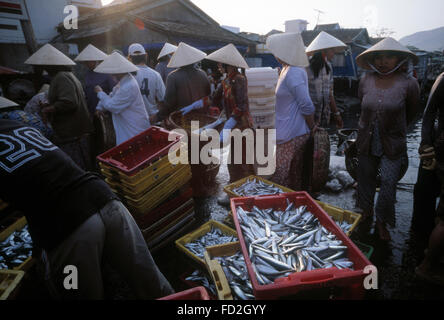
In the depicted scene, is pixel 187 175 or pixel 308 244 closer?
pixel 308 244

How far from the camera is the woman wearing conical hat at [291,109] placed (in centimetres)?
369

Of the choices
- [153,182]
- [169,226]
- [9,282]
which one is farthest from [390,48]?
[9,282]

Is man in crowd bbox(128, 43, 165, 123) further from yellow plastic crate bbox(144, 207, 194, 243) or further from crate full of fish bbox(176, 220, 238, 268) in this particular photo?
crate full of fish bbox(176, 220, 238, 268)

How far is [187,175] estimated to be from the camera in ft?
12.3

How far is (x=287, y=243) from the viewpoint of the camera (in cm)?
238

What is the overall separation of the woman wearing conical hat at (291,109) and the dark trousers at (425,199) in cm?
158

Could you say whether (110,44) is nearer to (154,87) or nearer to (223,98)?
(154,87)

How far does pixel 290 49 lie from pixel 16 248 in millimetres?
4521

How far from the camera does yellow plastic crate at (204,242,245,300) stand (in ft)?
6.43

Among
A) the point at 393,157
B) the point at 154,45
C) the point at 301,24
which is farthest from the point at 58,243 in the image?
the point at 301,24

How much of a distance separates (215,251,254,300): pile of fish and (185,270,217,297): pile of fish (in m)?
0.31

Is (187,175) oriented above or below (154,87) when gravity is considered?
below

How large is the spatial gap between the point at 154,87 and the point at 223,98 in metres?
1.95

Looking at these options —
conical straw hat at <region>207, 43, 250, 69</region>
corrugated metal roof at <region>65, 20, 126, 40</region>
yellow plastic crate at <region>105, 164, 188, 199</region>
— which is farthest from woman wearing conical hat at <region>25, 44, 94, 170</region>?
corrugated metal roof at <region>65, 20, 126, 40</region>
